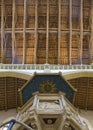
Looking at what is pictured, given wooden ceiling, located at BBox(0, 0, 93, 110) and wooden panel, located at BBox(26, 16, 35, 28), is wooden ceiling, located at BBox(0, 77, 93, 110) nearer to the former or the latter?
wooden ceiling, located at BBox(0, 0, 93, 110)

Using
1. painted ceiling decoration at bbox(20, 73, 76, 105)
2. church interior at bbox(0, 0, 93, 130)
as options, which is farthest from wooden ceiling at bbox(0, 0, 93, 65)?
painted ceiling decoration at bbox(20, 73, 76, 105)

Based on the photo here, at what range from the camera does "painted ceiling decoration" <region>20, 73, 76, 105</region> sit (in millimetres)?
14914

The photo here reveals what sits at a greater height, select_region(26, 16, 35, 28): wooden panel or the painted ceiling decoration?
select_region(26, 16, 35, 28): wooden panel

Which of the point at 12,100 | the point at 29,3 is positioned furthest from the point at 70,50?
the point at 12,100

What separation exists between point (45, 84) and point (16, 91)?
11.8 feet

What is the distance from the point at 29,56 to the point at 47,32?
8.58ft

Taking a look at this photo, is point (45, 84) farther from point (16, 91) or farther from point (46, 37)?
point (46, 37)

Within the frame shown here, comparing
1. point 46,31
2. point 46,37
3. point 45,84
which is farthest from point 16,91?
point 46,31

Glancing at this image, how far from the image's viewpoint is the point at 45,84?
14734 mm

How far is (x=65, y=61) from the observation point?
75.5ft

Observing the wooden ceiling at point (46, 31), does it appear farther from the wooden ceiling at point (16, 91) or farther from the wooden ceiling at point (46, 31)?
the wooden ceiling at point (16, 91)

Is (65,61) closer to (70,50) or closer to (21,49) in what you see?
(70,50)

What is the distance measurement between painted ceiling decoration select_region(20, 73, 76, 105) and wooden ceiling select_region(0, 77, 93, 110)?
2635 millimetres

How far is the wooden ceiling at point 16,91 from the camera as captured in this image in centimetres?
1778
